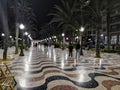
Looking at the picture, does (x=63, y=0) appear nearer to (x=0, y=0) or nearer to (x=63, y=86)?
(x=0, y=0)

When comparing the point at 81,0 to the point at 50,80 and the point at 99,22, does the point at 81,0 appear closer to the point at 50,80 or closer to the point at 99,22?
the point at 99,22

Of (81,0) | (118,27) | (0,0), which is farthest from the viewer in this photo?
(118,27)

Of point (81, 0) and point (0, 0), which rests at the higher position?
point (81, 0)

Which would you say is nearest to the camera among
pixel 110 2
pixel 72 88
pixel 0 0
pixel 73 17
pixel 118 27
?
pixel 72 88

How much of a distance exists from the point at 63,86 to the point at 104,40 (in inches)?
2082

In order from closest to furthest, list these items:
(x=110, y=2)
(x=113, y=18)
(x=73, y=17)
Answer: (x=110, y=2)
(x=73, y=17)
(x=113, y=18)

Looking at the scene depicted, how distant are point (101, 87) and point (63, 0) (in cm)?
2693

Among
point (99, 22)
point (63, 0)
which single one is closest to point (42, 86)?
point (99, 22)

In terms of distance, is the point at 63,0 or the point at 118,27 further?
the point at 118,27

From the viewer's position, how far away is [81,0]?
84.2 ft

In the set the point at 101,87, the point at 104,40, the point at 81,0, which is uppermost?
the point at 81,0

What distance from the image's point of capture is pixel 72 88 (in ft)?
21.9

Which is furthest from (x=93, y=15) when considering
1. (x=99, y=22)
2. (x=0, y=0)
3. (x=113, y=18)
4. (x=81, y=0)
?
(x=113, y=18)

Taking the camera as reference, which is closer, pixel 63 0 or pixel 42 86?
pixel 42 86
